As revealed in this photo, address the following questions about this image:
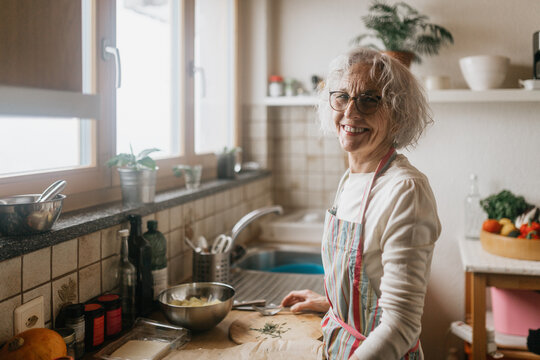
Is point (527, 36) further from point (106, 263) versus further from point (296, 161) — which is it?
point (106, 263)

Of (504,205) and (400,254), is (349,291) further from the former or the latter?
(504,205)

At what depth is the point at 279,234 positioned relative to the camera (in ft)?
9.29

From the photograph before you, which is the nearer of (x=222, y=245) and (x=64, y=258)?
(x=64, y=258)

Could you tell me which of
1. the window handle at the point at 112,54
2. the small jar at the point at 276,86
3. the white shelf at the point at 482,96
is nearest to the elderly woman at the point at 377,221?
the window handle at the point at 112,54

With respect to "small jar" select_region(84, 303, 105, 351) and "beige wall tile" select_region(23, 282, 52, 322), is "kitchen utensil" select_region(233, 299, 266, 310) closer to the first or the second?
"small jar" select_region(84, 303, 105, 351)

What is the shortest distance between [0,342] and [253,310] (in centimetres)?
75

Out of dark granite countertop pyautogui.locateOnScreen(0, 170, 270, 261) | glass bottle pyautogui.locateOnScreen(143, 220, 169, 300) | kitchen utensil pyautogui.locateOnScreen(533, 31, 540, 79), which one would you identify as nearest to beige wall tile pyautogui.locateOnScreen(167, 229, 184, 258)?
dark granite countertop pyautogui.locateOnScreen(0, 170, 270, 261)

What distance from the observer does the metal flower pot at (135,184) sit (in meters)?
1.59

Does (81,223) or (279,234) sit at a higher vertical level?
(81,223)

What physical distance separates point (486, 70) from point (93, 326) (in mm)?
2249

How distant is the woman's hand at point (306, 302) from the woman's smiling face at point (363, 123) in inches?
21.5

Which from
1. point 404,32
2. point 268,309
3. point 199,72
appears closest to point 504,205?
point 404,32

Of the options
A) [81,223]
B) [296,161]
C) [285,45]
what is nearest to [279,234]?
[296,161]

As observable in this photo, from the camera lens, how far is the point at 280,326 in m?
1.45
